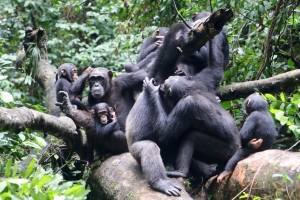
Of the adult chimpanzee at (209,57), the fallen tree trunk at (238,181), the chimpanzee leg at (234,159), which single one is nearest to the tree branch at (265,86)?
the adult chimpanzee at (209,57)

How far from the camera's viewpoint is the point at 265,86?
263 inches

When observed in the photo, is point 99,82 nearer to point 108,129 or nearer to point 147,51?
point 108,129

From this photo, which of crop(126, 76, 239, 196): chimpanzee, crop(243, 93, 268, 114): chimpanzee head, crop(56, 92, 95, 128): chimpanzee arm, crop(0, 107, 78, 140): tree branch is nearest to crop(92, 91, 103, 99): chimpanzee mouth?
crop(56, 92, 95, 128): chimpanzee arm

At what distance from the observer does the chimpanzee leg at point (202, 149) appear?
6105 millimetres

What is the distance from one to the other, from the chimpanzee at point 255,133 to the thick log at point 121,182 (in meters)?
0.78

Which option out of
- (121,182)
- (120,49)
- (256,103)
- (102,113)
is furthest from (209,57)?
(120,49)

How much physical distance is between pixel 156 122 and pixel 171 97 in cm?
45

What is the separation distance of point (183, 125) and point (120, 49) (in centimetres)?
506

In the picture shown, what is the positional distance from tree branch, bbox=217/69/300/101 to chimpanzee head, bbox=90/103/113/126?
180 cm

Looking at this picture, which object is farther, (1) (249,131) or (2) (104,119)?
(2) (104,119)

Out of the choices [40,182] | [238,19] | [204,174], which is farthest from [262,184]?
[238,19]

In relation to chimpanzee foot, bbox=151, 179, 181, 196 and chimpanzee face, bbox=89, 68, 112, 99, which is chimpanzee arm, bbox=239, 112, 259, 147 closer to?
chimpanzee foot, bbox=151, 179, 181, 196

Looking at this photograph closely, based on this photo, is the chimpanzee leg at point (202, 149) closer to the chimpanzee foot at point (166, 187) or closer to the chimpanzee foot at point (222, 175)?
the chimpanzee foot at point (222, 175)

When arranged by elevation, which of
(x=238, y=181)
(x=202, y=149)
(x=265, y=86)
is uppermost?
(x=265, y=86)
